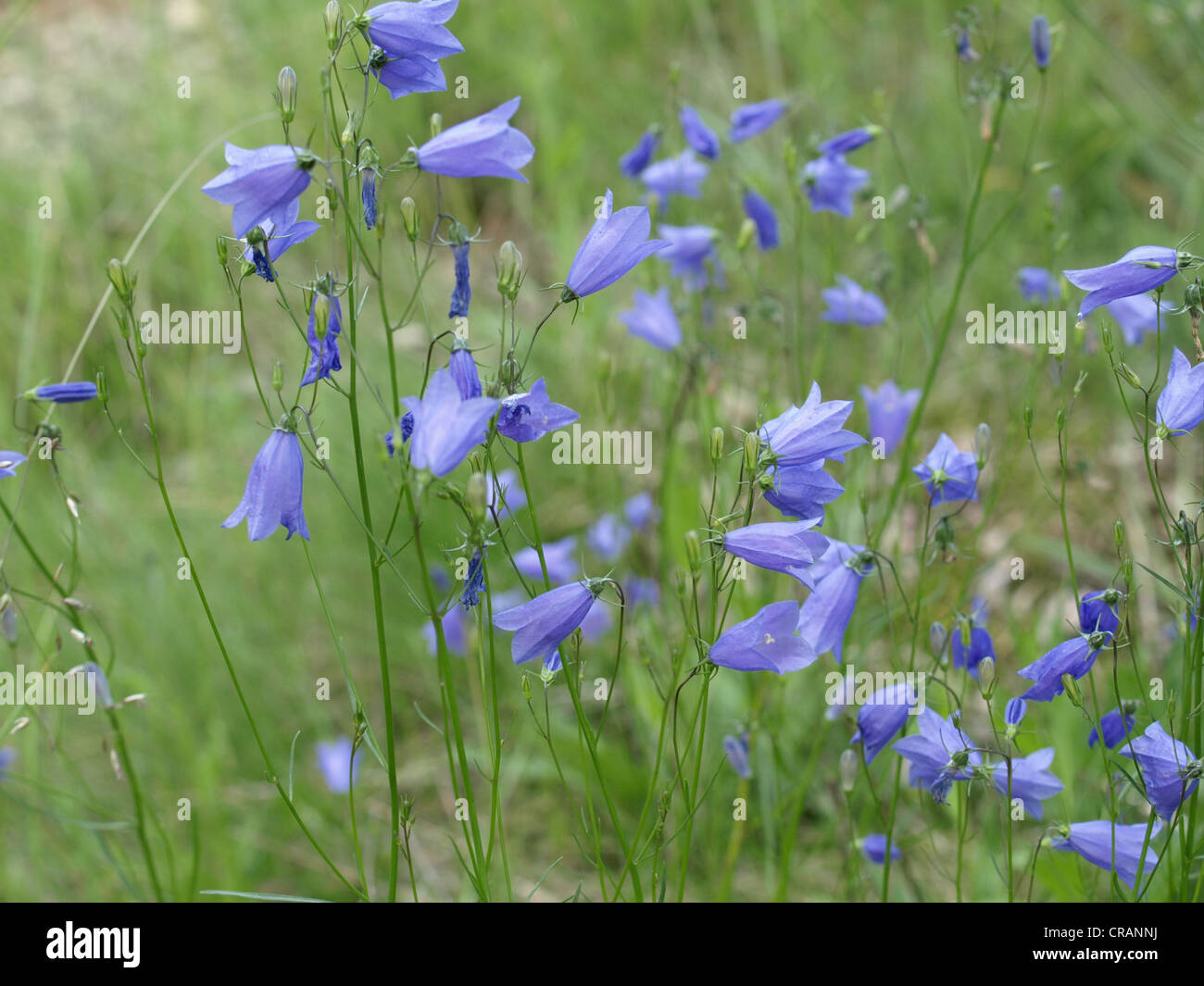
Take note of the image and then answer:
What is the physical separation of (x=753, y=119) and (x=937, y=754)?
1.94 meters

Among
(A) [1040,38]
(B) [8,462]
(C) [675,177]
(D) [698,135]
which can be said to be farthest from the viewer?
(C) [675,177]

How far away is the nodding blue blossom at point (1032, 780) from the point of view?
171 cm

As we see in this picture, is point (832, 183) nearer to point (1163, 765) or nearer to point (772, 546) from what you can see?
point (772, 546)

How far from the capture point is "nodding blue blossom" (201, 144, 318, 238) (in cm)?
132

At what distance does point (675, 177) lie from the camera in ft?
9.90

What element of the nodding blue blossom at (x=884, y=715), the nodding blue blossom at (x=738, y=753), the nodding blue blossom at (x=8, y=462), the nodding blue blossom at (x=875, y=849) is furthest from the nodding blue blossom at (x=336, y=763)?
the nodding blue blossom at (x=884, y=715)

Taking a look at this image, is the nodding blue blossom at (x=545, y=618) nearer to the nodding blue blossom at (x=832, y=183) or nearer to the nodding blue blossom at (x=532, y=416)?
the nodding blue blossom at (x=532, y=416)

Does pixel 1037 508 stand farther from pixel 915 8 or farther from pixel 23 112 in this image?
pixel 23 112

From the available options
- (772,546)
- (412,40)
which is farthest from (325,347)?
(772,546)

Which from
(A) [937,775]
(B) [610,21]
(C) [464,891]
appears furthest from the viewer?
(B) [610,21]

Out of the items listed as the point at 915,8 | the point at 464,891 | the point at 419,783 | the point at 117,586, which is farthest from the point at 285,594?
the point at 915,8

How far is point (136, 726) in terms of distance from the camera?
3195 millimetres

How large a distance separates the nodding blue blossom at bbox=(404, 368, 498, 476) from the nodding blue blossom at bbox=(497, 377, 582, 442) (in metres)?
0.14

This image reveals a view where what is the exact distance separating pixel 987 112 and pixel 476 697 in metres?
2.05
